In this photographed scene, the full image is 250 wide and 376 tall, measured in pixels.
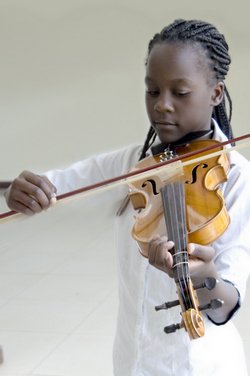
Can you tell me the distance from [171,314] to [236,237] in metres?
0.13

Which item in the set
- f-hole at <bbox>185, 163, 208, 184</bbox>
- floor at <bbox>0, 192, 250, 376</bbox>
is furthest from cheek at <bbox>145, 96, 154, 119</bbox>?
floor at <bbox>0, 192, 250, 376</bbox>

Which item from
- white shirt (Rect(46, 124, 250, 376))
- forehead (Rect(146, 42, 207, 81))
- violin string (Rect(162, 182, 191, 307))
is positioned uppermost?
forehead (Rect(146, 42, 207, 81))

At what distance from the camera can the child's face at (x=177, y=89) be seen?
2.74 ft

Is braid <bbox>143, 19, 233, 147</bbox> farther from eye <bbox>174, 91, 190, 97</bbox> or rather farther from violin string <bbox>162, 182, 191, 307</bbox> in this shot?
violin string <bbox>162, 182, 191, 307</bbox>

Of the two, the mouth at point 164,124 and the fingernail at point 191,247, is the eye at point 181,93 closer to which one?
the mouth at point 164,124

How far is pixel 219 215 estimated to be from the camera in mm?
789

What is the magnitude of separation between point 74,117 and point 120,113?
274mm

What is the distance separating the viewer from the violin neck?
70 centimetres

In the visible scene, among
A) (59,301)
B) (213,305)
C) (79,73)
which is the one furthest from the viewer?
(79,73)

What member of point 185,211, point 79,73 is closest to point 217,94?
point 185,211

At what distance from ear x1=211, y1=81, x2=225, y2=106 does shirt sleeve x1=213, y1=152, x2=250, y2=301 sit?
9 cm

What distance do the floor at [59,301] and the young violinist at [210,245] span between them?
0.60 meters

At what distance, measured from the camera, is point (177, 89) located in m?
0.84

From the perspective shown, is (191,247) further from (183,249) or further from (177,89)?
(177,89)
